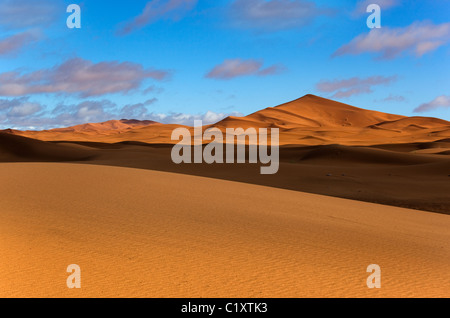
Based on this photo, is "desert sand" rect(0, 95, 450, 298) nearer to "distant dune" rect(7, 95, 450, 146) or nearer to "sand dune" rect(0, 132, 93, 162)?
"sand dune" rect(0, 132, 93, 162)

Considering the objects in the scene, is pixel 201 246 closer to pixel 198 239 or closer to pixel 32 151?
pixel 198 239

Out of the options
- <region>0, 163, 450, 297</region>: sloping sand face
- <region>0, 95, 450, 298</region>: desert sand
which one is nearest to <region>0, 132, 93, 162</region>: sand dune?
<region>0, 95, 450, 298</region>: desert sand

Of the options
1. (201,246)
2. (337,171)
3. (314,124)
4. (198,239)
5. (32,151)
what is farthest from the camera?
(314,124)

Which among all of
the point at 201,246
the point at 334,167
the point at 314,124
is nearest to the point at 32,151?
the point at 334,167

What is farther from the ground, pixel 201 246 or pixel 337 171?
pixel 337 171

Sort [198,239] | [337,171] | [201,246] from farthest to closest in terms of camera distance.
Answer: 1. [337,171]
2. [198,239]
3. [201,246]

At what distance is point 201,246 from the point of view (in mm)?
6191

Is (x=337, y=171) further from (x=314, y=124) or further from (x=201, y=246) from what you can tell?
(x=314, y=124)

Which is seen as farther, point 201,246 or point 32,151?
point 32,151

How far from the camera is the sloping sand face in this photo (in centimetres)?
469

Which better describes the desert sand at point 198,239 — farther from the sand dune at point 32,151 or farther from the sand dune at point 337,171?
the sand dune at point 32,151

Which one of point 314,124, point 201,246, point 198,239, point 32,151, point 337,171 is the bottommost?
point 201,246
